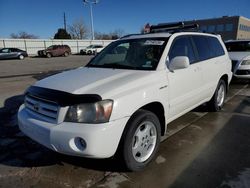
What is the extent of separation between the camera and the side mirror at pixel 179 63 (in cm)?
325

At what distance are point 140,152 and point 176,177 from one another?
536 mm

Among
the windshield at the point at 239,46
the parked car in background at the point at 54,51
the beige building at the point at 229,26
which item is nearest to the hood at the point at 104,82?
the windshield at the point at 239,46

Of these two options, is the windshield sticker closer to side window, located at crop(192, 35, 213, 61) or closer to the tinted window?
side window, located at crop(192, 35, 213, 61)

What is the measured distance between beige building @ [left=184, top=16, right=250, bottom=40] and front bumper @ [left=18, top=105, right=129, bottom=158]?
227 feet

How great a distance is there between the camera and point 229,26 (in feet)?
225

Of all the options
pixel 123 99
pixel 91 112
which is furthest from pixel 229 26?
pixel 91 112

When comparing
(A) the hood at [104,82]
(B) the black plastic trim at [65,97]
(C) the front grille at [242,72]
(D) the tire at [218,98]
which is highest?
(A) the hood at [104,82]

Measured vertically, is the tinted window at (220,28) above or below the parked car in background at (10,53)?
above

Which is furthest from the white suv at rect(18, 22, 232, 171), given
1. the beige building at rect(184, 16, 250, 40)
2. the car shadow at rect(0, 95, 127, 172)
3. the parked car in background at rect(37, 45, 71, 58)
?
the beige building at rect(184, 16, 250, 40)

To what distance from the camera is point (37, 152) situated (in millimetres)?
3600

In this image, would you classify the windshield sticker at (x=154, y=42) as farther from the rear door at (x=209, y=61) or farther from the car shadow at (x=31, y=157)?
the car shadow at (x=31, y=157)

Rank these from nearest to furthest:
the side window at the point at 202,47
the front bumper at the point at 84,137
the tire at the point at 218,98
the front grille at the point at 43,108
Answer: the front bumper at the point at 84,137
the front grille at the point at 43,108
the side window at the point at 202,47
the tire at the point at 218,98

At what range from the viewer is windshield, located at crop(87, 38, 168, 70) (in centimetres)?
346

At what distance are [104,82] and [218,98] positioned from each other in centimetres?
336
